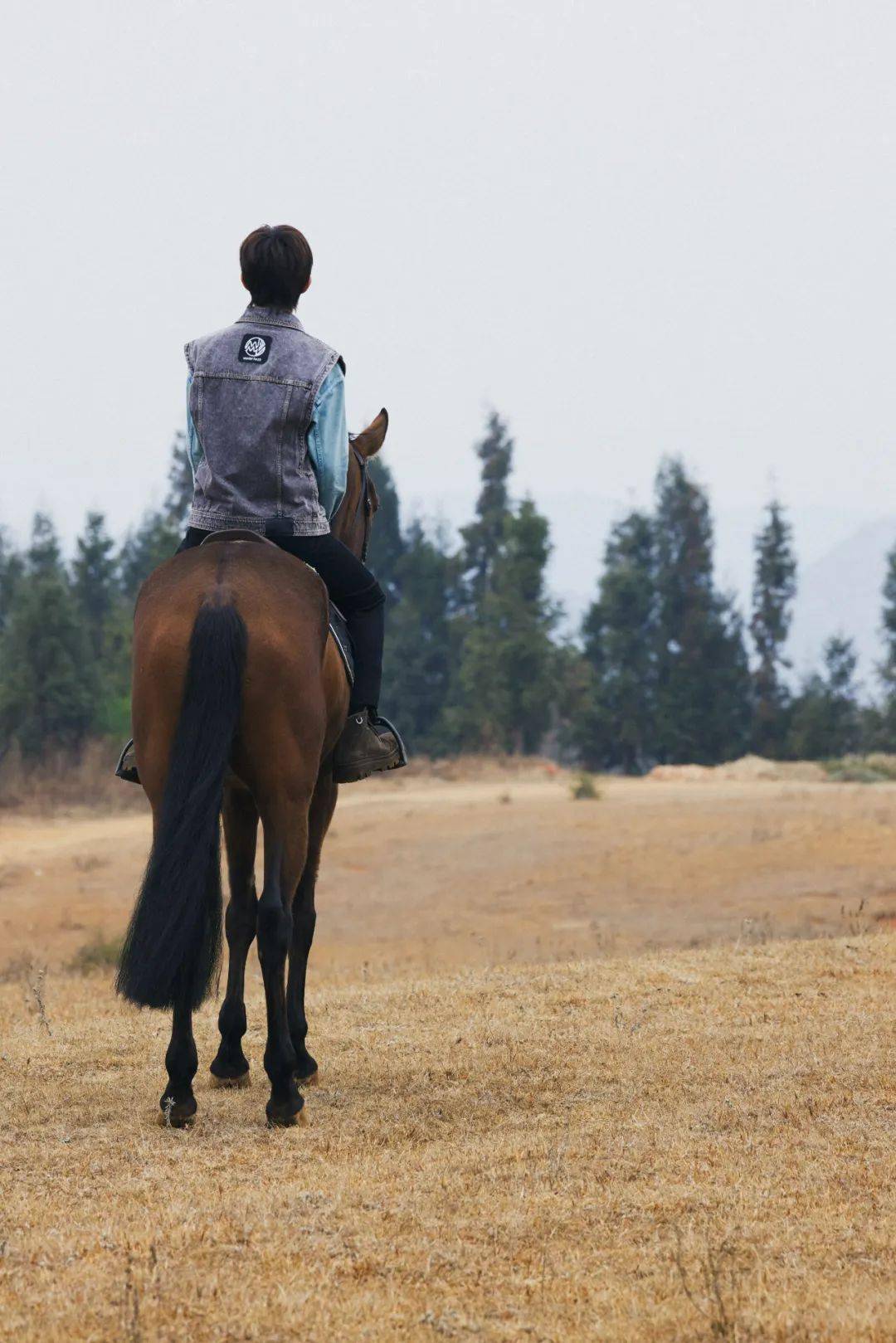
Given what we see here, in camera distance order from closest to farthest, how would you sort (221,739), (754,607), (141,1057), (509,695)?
1. (221,739)
2. (141,1057)
3. (509,695)
4. (754,607)

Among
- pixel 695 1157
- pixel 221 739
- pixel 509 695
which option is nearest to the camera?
pixel 695 1157

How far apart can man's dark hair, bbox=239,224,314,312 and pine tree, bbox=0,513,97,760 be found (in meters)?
39.2

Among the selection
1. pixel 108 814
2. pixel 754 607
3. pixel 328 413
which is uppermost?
pixel 754 607

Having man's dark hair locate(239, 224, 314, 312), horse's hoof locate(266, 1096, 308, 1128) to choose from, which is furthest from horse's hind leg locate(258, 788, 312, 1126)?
man's dark hair locate(239, 224, 314, 312)

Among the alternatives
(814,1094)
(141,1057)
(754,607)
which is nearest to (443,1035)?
(141,1057)

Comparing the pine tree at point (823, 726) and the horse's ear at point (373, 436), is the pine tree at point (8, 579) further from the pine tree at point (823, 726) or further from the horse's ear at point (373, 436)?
the horse's ear at point (373, 436)

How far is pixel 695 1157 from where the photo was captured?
16.4ft

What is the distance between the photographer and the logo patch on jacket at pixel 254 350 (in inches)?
239

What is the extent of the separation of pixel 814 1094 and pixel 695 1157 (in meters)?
1.14

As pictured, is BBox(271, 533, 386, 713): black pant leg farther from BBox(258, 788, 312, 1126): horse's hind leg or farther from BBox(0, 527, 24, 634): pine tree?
BBox(0, 527, 24, 634): pine tree

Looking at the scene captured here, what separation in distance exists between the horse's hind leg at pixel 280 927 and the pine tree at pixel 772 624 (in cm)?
4925

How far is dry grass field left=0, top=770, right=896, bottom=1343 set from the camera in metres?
3.63

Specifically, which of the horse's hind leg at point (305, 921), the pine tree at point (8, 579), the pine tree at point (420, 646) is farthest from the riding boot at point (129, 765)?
the pine tree at point (8, 579)

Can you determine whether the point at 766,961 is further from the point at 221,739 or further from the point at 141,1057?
the point at 221,739
